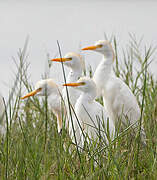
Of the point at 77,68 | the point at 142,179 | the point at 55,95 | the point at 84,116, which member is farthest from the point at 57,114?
the point at 142,179

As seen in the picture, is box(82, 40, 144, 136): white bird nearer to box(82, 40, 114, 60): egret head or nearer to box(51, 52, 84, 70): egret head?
box(82, 40, 114, 60): egret head

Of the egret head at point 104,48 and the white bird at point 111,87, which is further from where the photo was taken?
the egret head at point 104,48

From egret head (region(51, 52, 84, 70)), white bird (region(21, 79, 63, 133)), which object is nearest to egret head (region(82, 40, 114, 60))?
egret head (region(51, 52, 84, 70))

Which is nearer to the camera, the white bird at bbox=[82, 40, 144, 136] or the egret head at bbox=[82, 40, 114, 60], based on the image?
the white bird at bbox=[82, 40, 144, 136]

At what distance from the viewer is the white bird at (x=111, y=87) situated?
3.83 metres

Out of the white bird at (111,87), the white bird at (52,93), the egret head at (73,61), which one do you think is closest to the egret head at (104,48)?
the white bird at (111,87)

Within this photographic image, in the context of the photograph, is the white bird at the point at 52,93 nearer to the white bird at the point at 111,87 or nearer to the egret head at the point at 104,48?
the white bird at the point at 111,87

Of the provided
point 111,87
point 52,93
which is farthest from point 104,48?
point 52,93

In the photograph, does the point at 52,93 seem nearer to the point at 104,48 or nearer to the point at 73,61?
the point at 73,61

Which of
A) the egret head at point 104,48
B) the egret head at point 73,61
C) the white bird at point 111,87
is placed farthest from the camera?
the egret head at point 104,48

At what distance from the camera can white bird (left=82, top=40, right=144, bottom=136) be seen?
3.83m

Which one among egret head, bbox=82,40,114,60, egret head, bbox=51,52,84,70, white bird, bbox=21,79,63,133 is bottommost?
white bird, bbox=21,79,63,133

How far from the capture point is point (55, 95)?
12.5 ft

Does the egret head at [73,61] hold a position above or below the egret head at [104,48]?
below
